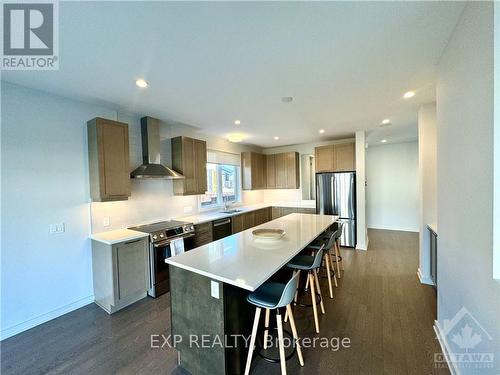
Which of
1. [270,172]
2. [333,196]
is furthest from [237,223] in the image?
[333,196]

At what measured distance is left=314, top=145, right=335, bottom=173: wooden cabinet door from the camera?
5.04 meters

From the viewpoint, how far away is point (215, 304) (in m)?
1.51

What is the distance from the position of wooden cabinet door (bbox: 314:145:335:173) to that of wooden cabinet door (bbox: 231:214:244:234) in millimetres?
2299

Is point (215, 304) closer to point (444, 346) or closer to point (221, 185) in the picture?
point (444, 346)

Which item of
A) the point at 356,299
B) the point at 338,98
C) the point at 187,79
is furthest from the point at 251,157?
Answer: the point at 356,299

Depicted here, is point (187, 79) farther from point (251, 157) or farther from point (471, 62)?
point (251, 157)

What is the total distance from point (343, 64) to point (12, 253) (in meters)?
3.95

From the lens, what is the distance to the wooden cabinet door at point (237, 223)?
14.9 ft

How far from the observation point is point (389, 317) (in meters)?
2.35

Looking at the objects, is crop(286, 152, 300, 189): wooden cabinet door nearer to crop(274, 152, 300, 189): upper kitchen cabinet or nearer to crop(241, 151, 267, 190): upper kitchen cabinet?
crop(274, 152, 300, 189): upper kitchen cabinet

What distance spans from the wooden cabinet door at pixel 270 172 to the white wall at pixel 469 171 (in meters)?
4.42

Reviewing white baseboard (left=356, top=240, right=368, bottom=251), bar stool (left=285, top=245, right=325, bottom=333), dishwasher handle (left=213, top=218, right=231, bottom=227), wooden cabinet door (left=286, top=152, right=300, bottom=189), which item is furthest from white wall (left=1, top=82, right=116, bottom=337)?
white baseboard (left=356, top=240, right=368, bottom=251)

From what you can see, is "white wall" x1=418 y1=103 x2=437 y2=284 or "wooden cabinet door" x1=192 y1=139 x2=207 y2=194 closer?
"white wall" x1=418 y1=103 x2=437 y2=284

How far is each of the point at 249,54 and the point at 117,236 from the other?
269 cm
